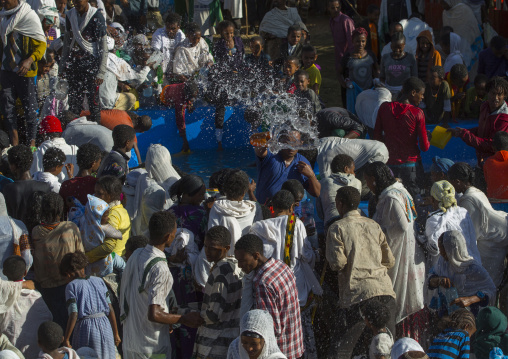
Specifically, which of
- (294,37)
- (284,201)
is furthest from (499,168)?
(294,37)

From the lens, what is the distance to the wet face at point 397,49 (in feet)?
37.8

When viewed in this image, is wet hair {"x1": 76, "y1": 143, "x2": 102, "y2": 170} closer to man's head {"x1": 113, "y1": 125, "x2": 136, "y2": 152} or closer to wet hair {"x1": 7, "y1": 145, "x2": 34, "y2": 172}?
wet hair {"x1": 7, "y1": 145, "x2": 34, "y2": 172}

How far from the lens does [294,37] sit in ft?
43.4

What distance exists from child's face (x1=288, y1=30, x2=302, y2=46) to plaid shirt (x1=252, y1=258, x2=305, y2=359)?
312 inches

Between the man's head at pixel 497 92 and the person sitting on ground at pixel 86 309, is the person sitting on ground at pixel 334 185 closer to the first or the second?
the person sitting on ground at pixel 86 309

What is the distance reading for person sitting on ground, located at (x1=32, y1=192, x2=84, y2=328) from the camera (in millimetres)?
6344

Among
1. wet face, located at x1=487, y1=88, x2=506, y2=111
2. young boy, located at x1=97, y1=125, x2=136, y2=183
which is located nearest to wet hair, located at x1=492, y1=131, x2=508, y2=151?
wet face, located at x1=487, y1=88, x2=506, y2=111

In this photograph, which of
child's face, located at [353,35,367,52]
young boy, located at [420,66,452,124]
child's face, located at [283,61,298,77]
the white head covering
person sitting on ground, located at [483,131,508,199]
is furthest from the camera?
child's face, located at [353,35,367,52]

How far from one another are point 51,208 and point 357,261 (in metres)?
2.40

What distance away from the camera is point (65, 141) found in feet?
30.1

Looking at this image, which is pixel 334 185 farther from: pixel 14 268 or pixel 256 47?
pixel 256 47

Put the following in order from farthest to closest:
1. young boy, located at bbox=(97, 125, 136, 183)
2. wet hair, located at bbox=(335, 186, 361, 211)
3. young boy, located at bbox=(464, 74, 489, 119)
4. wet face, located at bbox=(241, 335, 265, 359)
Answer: young boy, located at bbox=(464, 74, 489, 119)
young boy, located at bbox=(97, 125, 136, 183)
wet hair, located at bbox=(335, 186, 361, 211)
wet face, located at bbox=(241, 335, 265, 359)

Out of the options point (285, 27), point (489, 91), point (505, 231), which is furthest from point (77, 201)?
point (285, 27)

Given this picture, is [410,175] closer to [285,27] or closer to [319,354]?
[319,354]
